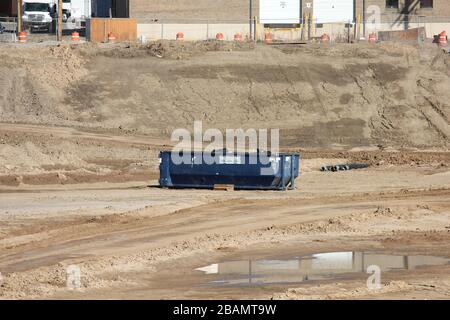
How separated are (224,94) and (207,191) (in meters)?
16.4

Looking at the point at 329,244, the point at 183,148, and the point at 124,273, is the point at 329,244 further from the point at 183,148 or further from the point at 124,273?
the point at 183,148

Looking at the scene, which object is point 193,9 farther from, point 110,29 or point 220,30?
point 110,29

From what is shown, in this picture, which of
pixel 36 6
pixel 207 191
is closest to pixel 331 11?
pixel 36 6

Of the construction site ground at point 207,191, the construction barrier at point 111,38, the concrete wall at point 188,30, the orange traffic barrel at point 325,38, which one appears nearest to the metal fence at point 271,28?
the concrete wall at point 188,30

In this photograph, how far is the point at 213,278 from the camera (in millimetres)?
19484

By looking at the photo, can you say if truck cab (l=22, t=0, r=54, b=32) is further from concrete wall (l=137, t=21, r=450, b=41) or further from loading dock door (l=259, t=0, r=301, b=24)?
loading dock door (l=259, t=0, r=301, b=24)

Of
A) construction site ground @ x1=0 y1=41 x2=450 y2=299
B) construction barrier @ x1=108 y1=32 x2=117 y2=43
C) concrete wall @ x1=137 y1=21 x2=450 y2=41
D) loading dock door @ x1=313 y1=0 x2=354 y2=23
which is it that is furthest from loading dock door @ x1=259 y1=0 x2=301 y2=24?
construction barrier @ x1=108 y1=32 x2=117 y2=43

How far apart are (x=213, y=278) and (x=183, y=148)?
862 inches

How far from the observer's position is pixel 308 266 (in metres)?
A: 20.7

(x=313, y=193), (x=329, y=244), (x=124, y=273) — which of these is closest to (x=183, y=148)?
(x=313, y=193)

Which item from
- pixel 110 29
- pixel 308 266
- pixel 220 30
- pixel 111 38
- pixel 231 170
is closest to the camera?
pixel 308 266

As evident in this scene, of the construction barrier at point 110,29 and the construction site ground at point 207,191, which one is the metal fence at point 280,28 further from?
the construction site ground at point 207,191

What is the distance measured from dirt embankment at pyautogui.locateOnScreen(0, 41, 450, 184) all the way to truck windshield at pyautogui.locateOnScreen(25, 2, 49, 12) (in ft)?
48.2

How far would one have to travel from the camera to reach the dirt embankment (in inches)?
1706
